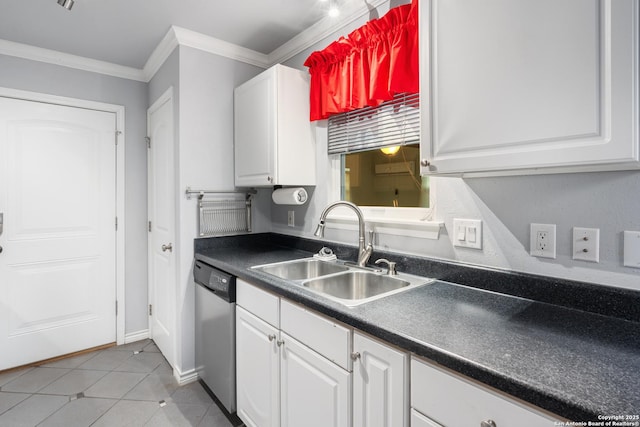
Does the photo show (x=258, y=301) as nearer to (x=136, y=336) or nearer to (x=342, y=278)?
(x=342, y=278)

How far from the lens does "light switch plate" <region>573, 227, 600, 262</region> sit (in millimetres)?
1050

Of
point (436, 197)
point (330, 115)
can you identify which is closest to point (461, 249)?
point (436, 197)

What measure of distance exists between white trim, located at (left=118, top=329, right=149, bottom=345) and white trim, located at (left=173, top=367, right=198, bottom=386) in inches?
32.3

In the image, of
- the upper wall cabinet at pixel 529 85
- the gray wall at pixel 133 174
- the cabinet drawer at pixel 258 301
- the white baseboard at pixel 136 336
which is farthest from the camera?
the white baseboard at pixel 136 336

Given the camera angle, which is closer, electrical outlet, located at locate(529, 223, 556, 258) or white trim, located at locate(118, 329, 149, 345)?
electrical outlet, located at locate(529, 223, 556, 258)

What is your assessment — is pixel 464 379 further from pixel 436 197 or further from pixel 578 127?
pixel 436 197

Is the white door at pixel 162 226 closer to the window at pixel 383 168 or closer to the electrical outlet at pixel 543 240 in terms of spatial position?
the window at pixel 383 168

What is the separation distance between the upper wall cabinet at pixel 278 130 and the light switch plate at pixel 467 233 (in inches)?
41.0

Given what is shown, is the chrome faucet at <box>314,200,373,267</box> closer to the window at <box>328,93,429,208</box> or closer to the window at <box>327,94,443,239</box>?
the window at <box>327,94,443,239</box>

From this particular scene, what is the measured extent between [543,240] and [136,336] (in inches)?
122

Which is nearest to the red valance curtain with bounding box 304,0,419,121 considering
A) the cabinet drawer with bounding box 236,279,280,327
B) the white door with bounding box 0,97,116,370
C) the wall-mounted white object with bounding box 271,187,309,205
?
the wall-mounted white object with bounding box 271,187,309,205

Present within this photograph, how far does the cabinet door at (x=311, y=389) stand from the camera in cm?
111


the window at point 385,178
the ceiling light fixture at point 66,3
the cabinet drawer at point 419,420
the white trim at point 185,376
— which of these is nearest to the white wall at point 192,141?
the white trim at point 185,376

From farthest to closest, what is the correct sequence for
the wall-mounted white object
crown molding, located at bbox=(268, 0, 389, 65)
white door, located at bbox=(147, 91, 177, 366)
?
white door, located at bbox=(147, 91, 177, 366)
the wall-mounted white object
crown molding, located at bbox=(268, 0, 389, 65)
